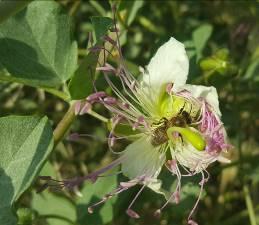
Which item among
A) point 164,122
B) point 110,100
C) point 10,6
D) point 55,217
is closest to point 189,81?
point 164,122

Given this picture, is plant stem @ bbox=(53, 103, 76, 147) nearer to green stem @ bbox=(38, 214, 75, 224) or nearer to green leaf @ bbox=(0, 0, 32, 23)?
green stem @ bbox=(38, 214, 75, 224)

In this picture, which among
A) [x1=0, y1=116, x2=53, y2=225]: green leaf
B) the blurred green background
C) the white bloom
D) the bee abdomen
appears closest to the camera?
[x1=0, y1=116, x2=53, y2=225]: green leaf

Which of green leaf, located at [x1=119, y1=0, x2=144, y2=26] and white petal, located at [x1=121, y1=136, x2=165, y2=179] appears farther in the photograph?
green leaf, located at [x1=119, y1=0, x2=144, y2=26]

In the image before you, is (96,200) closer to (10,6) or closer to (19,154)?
(19,154)

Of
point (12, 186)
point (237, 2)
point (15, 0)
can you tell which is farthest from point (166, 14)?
point (15, 0)

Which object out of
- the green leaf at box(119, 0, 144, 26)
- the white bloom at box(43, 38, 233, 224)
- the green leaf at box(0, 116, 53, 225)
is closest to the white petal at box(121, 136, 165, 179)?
the white bloom at box(43, 38, 233, 224)

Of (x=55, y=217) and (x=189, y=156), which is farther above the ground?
(x=189, y=156)
